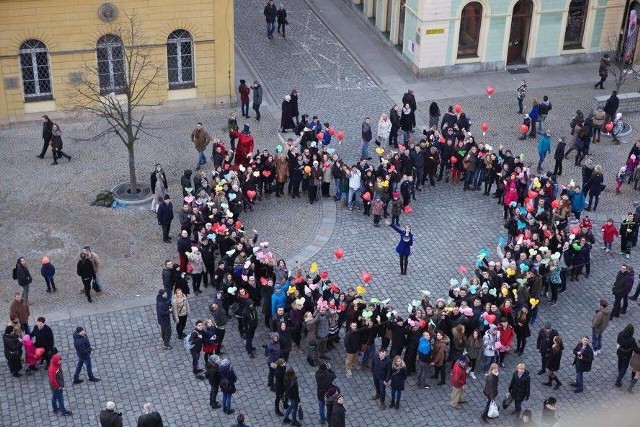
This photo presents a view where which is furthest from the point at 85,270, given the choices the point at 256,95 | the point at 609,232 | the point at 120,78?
the point at 609,232

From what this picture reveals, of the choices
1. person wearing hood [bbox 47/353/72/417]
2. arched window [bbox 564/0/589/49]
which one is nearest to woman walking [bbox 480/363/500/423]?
person wearing hood [bbox 47/353/72/417]

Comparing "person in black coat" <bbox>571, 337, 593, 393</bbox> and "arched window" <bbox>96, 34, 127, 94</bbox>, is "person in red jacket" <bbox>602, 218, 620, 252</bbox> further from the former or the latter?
"arched window" <bbox>96, 34, 127, 94</bbox>

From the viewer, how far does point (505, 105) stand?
3691 cm

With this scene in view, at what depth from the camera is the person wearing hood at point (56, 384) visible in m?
20.4

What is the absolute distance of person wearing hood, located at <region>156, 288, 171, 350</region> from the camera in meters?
22.5

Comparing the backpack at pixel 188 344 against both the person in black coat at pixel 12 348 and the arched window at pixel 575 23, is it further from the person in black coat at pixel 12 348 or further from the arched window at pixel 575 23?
the arched window at pixel 575 23

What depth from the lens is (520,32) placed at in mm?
39688

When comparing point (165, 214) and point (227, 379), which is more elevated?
point (165, 214)

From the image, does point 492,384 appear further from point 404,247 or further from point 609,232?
point 609,232

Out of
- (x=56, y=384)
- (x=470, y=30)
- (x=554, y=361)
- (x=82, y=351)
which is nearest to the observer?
(x=56, y=384)

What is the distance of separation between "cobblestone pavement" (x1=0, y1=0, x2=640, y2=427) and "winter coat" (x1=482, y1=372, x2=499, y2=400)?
85 centimetres

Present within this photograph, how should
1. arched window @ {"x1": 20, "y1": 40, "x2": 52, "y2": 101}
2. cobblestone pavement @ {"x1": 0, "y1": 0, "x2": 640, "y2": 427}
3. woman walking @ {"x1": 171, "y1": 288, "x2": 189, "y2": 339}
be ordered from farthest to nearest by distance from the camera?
arched window @ {"x1": 20, "y1": 40, "x2": 52, "y2": 101}
woman walking @ {"x1": 171, "y1": 288, "x2": 189, "y2": 339}
cobblestone pavement @ {"x1": 0, "y1": 0, "x2": 640, "y2": 427}

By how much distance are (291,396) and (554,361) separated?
589 centimetres

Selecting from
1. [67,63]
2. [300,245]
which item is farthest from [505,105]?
[67,63]
